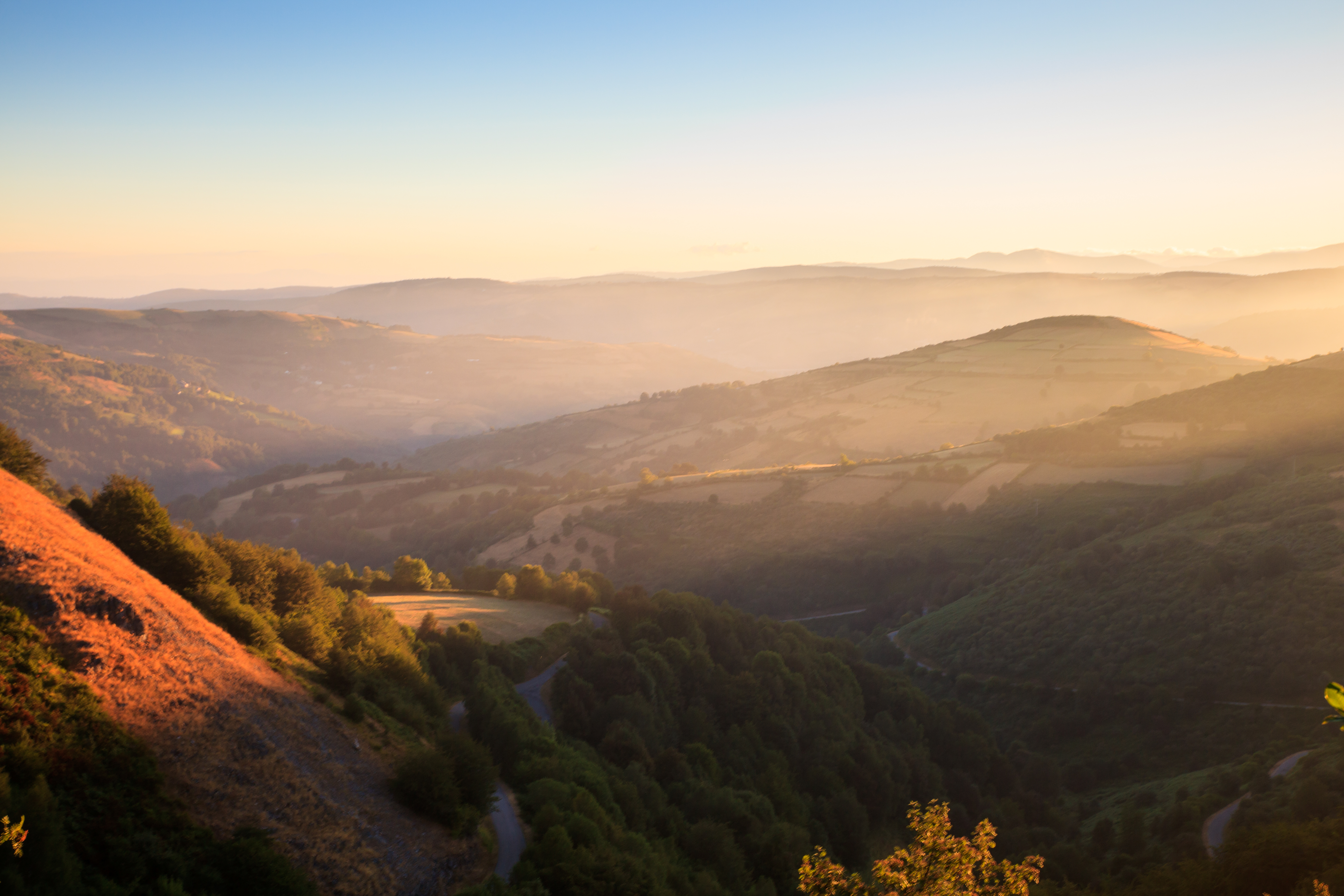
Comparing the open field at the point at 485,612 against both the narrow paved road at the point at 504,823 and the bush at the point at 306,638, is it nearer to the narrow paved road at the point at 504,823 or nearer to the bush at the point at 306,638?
the narrow paved road at the point at 504,823

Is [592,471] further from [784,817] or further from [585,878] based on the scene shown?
[585,878]

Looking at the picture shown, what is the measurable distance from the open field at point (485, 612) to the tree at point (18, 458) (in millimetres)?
22028

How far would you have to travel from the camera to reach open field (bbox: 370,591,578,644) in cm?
5419

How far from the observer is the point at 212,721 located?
2130 cm

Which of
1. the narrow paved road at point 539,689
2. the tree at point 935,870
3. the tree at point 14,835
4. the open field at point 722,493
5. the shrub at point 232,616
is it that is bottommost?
the open field at point 722,493

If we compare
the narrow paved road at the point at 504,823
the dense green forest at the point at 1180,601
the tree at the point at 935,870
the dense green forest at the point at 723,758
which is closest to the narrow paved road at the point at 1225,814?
the dense green forest at the point at 723,758

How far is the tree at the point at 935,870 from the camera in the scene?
18.6 meters

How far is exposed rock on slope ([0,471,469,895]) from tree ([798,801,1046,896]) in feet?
35.5

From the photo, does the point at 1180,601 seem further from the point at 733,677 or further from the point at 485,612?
the point at 485,612

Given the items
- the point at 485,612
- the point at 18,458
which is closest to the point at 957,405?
the point at 485,612

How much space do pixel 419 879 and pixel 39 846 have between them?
1009cm

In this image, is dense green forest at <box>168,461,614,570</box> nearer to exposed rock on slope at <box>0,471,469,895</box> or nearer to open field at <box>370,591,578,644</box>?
open field at <box>370,591,578,644</box>

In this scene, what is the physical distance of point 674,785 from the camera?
136 ft

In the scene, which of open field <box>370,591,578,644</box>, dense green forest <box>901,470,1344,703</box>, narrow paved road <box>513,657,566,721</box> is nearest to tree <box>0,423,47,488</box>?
open field <box>370,591,578,644</box>
